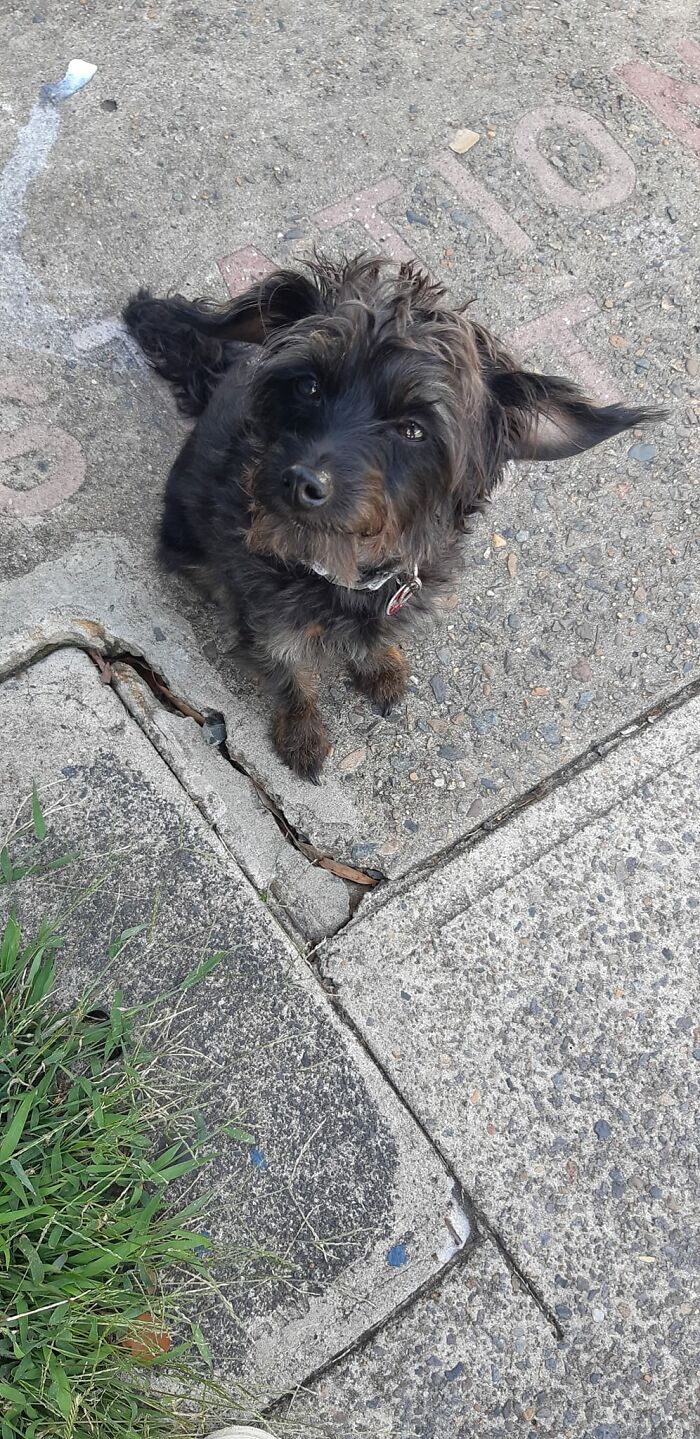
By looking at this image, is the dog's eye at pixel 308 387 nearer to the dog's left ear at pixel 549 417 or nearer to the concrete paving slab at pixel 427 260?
the dog's left ear at pixel 549 417

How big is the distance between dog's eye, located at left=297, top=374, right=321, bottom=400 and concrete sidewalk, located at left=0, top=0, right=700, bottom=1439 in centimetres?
107

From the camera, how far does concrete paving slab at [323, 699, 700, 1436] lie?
2.48 m

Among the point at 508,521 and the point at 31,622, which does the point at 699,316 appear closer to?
the point at 508,521

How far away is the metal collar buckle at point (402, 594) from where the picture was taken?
283 centimetres

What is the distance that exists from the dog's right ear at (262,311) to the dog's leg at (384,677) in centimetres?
101

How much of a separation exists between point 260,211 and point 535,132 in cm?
123

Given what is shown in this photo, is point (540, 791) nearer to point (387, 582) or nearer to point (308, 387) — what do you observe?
point (387, 582)

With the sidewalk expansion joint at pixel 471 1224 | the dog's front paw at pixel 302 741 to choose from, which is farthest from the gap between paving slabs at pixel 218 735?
the sidewalk expansion joint at pixel 471 1224

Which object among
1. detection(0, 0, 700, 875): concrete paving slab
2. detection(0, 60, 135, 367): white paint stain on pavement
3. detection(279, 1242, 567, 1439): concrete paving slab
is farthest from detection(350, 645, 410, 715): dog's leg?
detection(279, 1242, 567, 1439): concrete paving slab

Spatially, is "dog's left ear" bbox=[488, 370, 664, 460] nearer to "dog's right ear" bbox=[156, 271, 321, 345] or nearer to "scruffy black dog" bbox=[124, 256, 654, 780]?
"scruffy black dog" bbox=[124, 256, 654, 780]

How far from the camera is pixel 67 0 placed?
4.29 metres

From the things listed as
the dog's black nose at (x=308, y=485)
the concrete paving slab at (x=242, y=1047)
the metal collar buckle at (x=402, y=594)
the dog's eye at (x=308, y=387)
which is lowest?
the concrete paving slab at (x=242, y=1047)

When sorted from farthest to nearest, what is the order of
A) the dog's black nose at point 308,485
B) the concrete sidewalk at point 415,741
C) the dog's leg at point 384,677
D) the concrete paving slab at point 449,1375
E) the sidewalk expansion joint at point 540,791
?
the dog's leg at point 384,677 < the sidewalk expansion joint at point 540,791 < the concrete sidewalk at point 415,741 < the concrete paving slab at point 449,1375 < the dog's black nose at point 308,485

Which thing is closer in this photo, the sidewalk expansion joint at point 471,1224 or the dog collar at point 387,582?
the sidewalk expansion joint at point 471,1224
